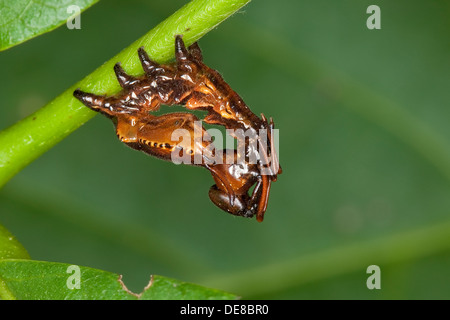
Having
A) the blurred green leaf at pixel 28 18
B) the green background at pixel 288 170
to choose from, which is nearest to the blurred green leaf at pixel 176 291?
the blurred green leaf at pixel 28 18

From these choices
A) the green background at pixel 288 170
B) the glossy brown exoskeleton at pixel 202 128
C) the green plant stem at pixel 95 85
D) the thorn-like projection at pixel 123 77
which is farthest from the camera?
the green background at pixel 288 170

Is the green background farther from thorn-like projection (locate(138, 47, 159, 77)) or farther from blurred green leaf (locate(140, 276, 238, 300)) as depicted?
thorn-like projection (locate(138, 47, 159, 77))

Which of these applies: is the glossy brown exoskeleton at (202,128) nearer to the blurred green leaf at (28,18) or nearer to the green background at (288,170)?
the blurred green leaf at (28,18)

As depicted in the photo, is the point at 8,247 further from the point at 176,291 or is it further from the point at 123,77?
the point at 123,77

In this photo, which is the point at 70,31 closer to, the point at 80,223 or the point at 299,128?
the point at 80,223

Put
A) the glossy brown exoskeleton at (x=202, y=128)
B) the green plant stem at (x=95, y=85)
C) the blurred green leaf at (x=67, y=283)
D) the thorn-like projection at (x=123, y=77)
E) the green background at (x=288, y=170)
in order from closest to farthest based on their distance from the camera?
1. the green plant stem at (x=95, y=85)
2. the thorn-like projection at (x=123, y=77)
3. the blurred green leaf at (x=67, y=283)
4. the glossy brown exoskeleton at (x=202, y=128)
5. the green background at (x=288, y=170)

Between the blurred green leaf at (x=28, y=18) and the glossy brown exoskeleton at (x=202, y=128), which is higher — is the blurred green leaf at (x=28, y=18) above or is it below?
above

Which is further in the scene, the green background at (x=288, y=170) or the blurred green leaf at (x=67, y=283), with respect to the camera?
the green background at (x=288, y=170)
